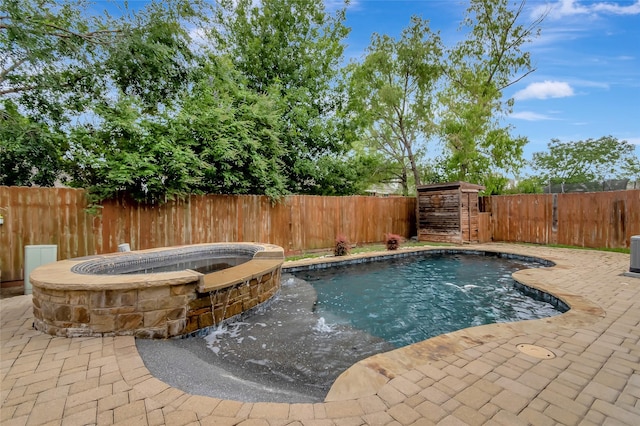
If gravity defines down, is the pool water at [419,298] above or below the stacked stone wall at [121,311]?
below

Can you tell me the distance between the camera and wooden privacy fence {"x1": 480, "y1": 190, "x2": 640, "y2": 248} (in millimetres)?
8344

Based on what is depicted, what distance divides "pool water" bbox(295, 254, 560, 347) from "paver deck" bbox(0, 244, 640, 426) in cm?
85

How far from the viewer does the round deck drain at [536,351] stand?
2512mm

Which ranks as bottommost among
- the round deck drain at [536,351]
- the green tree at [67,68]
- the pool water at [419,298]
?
the pool water at [419,298]

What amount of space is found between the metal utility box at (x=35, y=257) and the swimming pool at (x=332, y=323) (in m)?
3.24

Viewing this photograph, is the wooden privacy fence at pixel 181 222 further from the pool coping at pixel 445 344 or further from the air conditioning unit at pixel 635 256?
the air conditioning unit at pixel 635 256

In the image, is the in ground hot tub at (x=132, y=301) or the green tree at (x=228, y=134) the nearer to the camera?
the in ground hot tub at (x=132, y=301)

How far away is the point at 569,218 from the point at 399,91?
8.75 metres

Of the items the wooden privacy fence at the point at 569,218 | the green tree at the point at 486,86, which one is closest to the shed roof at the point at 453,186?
the wooden privacy fence at the point at 569,218

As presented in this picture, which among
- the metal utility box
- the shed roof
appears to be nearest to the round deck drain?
the metal utility box

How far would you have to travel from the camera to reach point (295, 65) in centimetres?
1292

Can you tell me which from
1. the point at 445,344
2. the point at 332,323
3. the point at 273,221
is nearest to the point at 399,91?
the point at 273,221

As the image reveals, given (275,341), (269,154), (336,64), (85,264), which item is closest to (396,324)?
(275,341)

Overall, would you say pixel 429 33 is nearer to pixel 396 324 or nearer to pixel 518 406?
pixel 396 324
